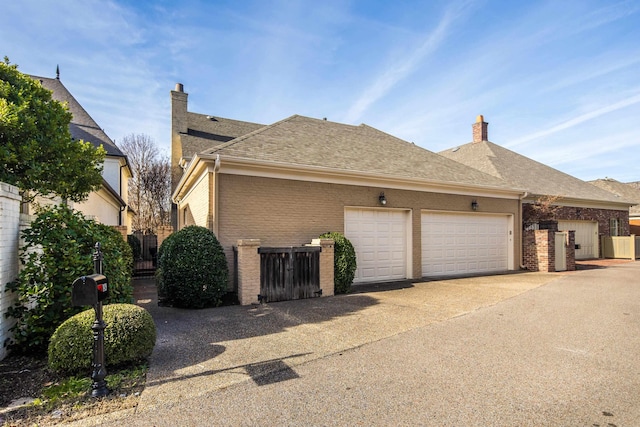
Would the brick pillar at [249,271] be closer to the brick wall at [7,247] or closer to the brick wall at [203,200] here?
the brick wall at [203,200]

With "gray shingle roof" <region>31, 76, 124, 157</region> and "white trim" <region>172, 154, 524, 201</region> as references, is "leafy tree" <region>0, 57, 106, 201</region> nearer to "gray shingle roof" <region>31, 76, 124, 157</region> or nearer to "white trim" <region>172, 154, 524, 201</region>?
"white trim" <region>172, 154, 524, 201</region>

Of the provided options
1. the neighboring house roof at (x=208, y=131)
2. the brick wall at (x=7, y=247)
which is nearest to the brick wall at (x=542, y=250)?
the neighboring house roof at (x=208, y=131)

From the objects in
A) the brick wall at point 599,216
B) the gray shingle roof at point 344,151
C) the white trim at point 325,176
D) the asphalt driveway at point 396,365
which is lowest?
the asphalt driveway at point 396,365

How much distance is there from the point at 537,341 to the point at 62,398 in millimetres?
5886

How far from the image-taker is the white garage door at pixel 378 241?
32.6 ft

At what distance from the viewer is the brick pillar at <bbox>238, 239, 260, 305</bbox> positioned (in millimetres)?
7255

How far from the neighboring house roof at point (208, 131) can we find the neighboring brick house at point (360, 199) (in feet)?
6.61

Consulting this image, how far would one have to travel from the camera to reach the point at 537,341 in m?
4.84

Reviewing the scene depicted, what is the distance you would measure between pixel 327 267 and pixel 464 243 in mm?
6391

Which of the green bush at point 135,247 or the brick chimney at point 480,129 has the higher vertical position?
the brick chimney at point 480,129

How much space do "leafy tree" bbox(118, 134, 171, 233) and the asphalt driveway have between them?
24200 millimetres

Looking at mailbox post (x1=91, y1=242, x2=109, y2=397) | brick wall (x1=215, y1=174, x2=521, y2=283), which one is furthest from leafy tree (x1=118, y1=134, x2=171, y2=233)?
mailbox post (x1=91, y1=242, x2=109, y2=397)

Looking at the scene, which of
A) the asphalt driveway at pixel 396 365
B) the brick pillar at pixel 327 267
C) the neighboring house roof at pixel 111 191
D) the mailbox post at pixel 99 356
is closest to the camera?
the asphalt driveway at pixel 396 365

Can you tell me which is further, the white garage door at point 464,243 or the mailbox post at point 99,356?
the white garage door at point 464,243
